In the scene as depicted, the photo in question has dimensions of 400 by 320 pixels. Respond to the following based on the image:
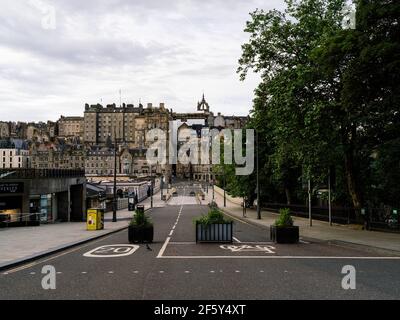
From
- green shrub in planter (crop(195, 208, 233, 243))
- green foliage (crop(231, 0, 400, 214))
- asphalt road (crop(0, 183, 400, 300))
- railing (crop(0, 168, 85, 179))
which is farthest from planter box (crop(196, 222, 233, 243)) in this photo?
railing (crop(0, 168, 85, 179))

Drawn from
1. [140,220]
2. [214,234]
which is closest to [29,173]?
[140,220]

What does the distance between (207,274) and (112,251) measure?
6580 mm

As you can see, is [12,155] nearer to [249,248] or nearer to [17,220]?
[17,220]

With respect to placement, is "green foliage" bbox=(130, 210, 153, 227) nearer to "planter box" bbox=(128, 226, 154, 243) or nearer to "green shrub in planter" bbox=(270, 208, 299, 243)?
"planter box" bbox=(128, 226, 154, 243)

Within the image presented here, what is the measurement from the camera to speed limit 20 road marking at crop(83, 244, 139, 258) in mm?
16359

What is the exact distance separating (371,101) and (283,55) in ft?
29.4

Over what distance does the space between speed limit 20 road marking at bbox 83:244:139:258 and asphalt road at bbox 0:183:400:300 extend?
4cm

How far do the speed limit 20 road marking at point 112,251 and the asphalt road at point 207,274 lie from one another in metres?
0.04

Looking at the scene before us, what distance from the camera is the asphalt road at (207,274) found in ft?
32.0

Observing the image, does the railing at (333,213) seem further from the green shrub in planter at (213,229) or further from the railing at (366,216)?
the green shrub in planter at (213,229)

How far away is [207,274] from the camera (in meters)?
12.1
